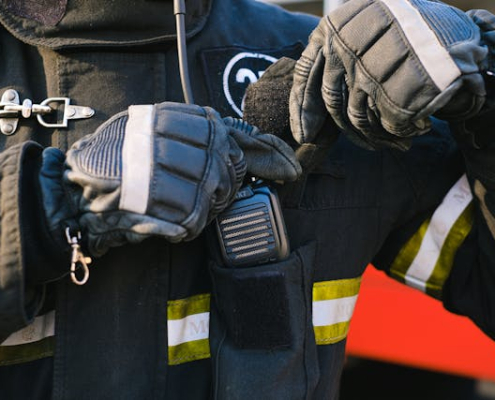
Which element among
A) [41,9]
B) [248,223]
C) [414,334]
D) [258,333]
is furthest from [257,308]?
[414,334]

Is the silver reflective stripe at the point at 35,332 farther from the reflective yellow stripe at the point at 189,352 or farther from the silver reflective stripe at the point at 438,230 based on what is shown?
the silver reflective stripe at the point at 438,230

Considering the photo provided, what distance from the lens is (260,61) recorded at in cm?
117

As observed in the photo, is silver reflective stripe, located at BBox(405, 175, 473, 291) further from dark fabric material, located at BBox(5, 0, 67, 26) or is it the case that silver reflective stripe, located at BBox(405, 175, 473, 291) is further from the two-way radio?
dark fabric material, located at BBox(5, 0, 67, 26)

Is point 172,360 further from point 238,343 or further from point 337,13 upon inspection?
point 337,13

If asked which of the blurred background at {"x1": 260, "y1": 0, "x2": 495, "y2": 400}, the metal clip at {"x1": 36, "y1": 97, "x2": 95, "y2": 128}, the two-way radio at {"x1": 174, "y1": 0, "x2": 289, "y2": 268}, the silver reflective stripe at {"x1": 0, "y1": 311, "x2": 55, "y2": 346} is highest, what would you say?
the metal clip at {"x1": 36, "y1": 97, "x2": 95, "y2": 128}

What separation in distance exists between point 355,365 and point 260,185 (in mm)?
2202

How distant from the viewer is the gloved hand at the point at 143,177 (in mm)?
840

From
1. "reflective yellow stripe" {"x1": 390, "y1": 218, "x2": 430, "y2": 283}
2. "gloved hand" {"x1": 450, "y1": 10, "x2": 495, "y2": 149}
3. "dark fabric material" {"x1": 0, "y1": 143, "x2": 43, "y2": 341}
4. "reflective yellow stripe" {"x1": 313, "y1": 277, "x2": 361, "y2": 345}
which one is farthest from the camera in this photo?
"reflective yellow stripe" {"x1": 390, "y1": 218, "x2": 430, "y2": 283}

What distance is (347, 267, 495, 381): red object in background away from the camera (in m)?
2.13

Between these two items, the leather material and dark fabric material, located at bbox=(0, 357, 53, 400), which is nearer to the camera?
the leather material

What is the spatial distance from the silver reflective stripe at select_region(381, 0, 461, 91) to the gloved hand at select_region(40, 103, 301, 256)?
30 centimetres

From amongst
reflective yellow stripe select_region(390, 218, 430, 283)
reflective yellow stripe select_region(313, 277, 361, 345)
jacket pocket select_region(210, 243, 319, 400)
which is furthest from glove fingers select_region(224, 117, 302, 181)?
reflective yellow stripe select_region(390, 218, 430, 283)

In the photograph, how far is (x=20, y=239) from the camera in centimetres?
82

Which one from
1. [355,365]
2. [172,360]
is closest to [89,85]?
[172,360]
